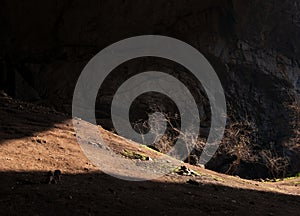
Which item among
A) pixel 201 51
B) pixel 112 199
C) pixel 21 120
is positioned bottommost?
pixel 112 199

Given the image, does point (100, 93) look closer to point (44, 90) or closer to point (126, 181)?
point (44, 90)

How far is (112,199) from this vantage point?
4461mm

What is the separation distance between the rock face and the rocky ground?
8.74 meters

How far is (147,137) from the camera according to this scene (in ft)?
52.9

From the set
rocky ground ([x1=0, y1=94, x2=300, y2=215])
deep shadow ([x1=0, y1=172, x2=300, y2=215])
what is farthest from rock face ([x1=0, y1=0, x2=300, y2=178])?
deep shadow ([x1=0, y1=172, x2=300, y2=215])

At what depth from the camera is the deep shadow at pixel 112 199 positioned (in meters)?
3.93

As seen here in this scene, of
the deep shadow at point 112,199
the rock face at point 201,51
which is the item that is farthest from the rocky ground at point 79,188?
the rock face at point 201,51

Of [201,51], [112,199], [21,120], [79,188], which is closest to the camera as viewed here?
[112,199]

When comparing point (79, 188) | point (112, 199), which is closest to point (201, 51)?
point (79, 188)

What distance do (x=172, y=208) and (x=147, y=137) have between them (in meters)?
11.6

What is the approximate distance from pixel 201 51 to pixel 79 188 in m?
18.0

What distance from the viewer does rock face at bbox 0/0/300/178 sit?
17094 millimetres

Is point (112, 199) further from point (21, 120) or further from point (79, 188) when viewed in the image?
point (21, 120)

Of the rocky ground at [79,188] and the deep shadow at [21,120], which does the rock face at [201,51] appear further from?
the rocky ground at [79,188]
